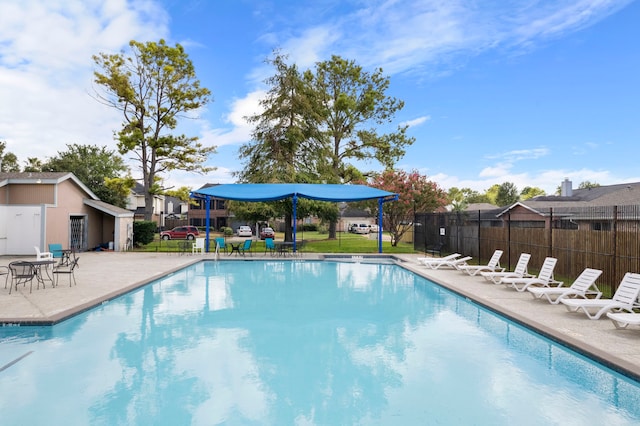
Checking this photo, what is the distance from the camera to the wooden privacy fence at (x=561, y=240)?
28.3 ft

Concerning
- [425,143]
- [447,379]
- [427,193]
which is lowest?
[447,379]

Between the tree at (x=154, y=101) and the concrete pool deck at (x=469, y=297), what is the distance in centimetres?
1240

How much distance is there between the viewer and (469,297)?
986 cm

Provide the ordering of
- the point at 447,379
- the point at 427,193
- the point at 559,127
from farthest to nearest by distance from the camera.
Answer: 1. the point at 559,127
2. the point at 427,193
3. the point at 447,379

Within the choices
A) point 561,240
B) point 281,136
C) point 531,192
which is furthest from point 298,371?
point 531,192

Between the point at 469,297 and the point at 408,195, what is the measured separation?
15504mm

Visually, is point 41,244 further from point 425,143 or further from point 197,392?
point 425,143

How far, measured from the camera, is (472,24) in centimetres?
1644

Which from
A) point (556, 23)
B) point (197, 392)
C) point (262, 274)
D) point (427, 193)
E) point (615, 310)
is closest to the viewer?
point (197, 392)

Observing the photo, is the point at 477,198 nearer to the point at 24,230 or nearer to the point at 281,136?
the point at 281,136

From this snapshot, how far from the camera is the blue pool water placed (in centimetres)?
427

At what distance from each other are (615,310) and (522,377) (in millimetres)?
4367

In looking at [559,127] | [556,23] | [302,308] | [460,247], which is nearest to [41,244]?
[302,308]

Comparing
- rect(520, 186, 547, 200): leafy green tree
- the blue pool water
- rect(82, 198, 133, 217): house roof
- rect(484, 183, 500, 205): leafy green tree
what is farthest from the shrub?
rect(520, 186, 547, 200): leafy green tree
